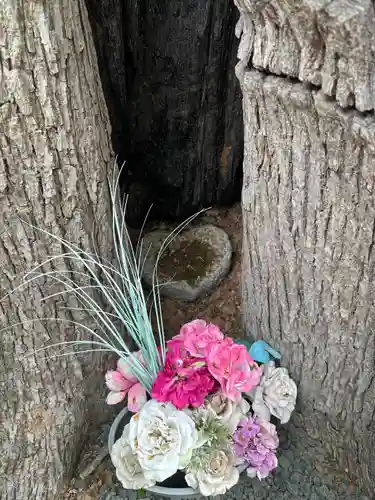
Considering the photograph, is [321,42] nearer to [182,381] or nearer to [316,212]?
[316,212]

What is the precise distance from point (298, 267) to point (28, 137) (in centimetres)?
66

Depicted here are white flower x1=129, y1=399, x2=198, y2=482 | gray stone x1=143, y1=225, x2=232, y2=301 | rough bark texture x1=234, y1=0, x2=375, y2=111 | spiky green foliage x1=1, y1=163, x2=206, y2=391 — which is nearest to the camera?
rough bark texture x1=234, y1=0, x2=375, y2=111

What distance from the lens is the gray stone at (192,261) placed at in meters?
1.75

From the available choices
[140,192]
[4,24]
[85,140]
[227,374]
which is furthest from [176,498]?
[4,24]

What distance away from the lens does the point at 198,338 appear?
1361 mm

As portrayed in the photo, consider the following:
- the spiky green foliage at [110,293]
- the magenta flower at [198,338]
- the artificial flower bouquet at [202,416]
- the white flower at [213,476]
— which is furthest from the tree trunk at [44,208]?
the white flower at [213,476]

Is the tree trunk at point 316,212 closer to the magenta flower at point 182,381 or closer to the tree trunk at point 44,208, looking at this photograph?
the magenta flower at point 182,381

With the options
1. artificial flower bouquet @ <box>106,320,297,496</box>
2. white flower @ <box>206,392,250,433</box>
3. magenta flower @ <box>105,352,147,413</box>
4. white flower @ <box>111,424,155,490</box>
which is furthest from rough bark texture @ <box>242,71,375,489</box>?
white flower @ <box>111,424,155,490</box>

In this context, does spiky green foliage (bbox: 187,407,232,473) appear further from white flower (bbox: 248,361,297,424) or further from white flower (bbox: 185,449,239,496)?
white flower (bbox: 248,361,297,424)

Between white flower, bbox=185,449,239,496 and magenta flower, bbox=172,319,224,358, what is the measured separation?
0.74ft

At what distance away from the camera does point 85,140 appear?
1.29m

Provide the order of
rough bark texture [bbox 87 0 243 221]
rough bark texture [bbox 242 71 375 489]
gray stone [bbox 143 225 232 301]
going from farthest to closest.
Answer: gray stone [bbox 143 225 232 301] → rough bark texture [bbox 87 0 243 221] → rough bark texture [bbox 242 71 375 489]

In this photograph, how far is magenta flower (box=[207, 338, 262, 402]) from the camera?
1.30m

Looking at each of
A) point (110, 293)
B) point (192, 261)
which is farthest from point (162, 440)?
point (192, 261)
